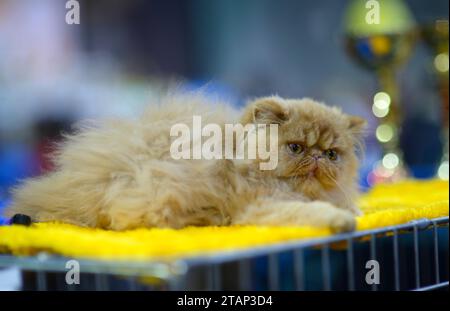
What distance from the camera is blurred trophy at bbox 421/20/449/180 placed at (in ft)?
7.63

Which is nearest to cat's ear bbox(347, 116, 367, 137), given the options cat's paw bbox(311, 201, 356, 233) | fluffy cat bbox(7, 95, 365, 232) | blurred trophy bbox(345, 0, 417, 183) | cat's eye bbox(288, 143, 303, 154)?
fluffy cat bbox(7, 95, 365, 232)

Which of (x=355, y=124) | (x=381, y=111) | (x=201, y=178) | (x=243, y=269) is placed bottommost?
(x=243, y=269)

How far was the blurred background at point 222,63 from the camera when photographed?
2555 millimetres

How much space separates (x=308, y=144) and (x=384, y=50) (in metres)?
1.18

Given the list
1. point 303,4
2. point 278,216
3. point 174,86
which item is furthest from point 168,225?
point 303,4

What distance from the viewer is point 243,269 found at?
1024 mm

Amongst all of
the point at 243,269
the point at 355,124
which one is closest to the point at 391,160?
the point at 355,124

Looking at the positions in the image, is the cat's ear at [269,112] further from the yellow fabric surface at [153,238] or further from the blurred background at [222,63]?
the blurred background at [222,63]

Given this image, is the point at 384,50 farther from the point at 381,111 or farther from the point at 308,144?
the point at 308,144

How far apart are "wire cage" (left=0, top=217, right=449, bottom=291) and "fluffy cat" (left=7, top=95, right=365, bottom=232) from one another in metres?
0.10

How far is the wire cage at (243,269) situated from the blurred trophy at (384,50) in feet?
2.63

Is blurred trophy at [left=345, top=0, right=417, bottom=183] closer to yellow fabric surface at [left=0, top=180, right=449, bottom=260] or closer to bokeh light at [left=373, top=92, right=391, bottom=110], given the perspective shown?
bokeh light at [left=373, top=92, right=391, bottom=110]
